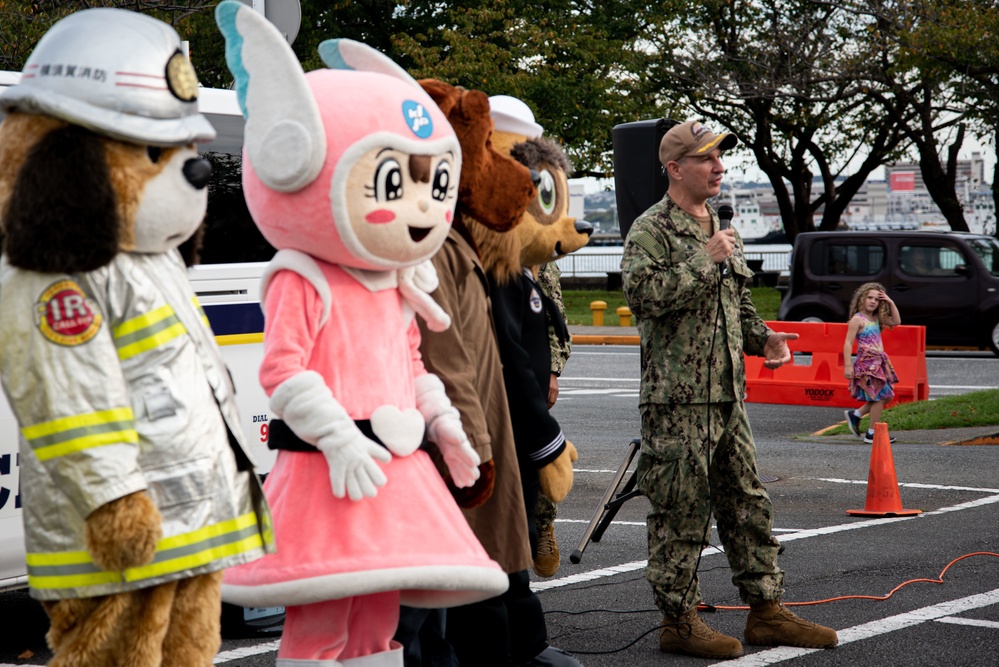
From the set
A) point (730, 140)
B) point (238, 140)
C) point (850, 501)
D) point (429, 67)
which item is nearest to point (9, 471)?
point (238, 140)

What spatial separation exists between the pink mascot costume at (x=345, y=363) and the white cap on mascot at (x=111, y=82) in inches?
→ 19.1

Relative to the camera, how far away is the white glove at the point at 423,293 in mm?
4211

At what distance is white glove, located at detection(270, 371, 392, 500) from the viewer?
3738 millimetres

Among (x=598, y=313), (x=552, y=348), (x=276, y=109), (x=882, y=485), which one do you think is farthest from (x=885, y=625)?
(x=598, y=313)

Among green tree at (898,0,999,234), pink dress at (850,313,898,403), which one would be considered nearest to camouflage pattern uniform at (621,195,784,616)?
pink dress at (850,313,898,403)

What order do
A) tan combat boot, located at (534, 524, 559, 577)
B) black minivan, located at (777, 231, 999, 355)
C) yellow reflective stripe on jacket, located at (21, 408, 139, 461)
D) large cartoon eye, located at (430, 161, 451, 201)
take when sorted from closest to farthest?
yellow reflective stripe on jacket, located at (21, 408, 139, 461)
large cartoon eye, located at (430, 161, 451, 201)
tan combat boot, located at (534, 524, 559, 577)
black minivan, located at (777, 231, 999, 355)

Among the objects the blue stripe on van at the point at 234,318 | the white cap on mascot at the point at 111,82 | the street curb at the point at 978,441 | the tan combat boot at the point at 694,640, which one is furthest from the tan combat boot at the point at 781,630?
the street curb at the point at 978,441

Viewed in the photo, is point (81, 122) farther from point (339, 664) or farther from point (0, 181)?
point (339, 664)

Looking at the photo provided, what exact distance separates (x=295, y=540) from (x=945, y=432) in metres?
10.1

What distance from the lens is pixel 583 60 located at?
2977 centimetres

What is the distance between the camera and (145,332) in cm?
335

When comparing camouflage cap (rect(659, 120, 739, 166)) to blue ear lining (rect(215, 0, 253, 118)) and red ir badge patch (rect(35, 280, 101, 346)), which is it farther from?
red ir badge patch (rect(35, 280, 101, 346))

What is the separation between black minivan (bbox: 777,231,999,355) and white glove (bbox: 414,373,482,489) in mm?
16969

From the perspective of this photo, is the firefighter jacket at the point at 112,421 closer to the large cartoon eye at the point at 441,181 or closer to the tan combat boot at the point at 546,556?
the large cartoon eye at the point at 441,181
